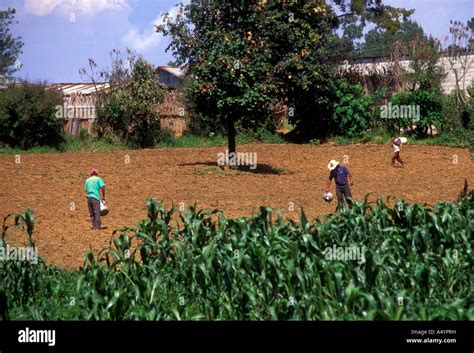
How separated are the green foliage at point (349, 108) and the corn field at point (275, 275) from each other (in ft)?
77.9

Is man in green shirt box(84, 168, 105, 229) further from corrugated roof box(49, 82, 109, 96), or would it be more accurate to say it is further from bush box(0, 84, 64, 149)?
corrugated roof box(49, 82, 109, 96)

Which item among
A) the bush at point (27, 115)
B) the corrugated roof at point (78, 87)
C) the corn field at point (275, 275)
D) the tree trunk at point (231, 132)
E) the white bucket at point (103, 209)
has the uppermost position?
the corrugated roof at point (78, 87)

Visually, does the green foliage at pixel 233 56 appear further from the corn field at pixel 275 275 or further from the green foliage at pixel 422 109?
the corn field at pixel 275 275

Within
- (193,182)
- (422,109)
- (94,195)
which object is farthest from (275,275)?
→ (422,109)

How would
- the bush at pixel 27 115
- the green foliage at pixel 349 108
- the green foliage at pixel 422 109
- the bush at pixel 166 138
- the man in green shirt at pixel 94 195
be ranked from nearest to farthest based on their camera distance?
the man in green shirt at pixel 94 195 < the bush at pixel 27 115 < the green foliage at pixel 422 109 < the green foliage at pixel 349 108 < the bush at pixel 166 138

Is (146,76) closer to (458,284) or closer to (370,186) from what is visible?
(370,186)

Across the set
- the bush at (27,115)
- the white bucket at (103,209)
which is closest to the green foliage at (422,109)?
the bush at (27,115)

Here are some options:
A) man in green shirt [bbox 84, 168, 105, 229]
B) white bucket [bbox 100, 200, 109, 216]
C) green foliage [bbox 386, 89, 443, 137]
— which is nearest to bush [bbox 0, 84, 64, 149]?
green foliage [bbox 386, 89, 443, 137]

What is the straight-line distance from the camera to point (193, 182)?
27703 millimetres

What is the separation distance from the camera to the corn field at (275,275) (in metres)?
10.1

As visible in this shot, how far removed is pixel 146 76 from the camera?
3769 cm

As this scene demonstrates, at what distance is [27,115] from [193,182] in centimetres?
1064

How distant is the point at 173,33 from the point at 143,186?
210 inches
